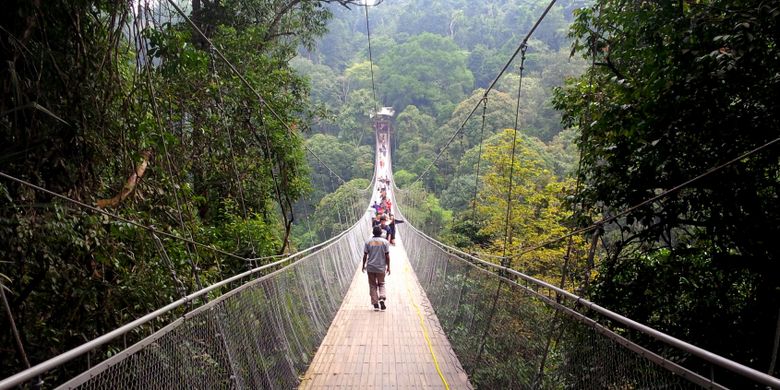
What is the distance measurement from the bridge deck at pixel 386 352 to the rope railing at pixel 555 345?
0.16 metres

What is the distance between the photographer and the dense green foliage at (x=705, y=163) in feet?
6.86

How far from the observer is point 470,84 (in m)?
41.4

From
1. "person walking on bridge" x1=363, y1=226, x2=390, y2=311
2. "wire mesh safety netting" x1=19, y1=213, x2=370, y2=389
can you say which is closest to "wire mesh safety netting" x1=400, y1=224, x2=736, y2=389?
"person walking on bridge" x1=363, y1=226, x2=390, y2=311

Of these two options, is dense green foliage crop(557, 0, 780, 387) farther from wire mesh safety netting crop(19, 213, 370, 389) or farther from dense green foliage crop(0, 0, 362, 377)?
dense green foliage crop(0, 0, 362, 377)

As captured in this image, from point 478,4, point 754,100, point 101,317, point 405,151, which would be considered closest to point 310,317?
point 101,317

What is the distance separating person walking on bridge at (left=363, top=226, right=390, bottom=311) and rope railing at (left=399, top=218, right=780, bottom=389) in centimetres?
84

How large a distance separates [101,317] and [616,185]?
2.88 meters

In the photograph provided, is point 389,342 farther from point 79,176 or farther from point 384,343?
point 79,176

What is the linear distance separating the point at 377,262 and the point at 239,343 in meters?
2.74

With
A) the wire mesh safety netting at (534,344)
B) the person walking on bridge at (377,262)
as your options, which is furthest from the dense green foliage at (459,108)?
the wire mesh safety netting at (534,344)

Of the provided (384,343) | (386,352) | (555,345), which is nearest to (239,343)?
(555,345)

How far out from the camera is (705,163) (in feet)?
7.82

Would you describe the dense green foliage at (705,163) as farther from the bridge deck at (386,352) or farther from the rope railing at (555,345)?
the bridge deck at (386,352)

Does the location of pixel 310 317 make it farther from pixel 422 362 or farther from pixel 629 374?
pixel 629 374
